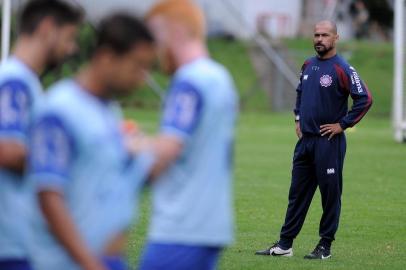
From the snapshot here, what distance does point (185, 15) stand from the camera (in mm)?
5625

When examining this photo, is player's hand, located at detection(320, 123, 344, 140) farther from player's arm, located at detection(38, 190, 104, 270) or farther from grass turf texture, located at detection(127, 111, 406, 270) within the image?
player's arm, located at detection(38, 190, 104, 270)

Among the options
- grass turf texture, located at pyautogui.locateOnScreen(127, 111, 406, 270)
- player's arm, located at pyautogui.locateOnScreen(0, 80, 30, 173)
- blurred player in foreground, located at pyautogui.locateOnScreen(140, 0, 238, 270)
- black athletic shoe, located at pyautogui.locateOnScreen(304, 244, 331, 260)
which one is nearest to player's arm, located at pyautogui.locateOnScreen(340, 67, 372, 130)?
black athletic shoe, located at pyautogui.locateOnScreen(304, 244, 331, 260)

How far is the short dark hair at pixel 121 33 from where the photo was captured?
16.4 feet

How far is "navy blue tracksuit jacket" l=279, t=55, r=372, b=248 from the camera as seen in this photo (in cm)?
1155

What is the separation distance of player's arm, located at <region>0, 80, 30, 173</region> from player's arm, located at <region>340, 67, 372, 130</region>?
6.29 metres

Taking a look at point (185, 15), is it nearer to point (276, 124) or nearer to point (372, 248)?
point (372, 248)

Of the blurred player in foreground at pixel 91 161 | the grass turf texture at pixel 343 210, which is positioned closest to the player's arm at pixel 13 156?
the blurred player in foreground at pixel 91 161

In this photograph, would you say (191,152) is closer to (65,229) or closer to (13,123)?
(13,123)

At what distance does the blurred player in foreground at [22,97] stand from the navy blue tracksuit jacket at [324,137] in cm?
599

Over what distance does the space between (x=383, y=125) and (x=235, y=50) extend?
13663mm

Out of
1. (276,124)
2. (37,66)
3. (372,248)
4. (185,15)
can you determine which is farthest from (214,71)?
(276,124)

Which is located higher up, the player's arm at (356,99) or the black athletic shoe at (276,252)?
the player's arm at (356,99)

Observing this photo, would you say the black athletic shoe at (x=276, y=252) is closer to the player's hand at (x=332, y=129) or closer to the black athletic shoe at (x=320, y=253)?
the black athletic shoe at (x=320, y=253)

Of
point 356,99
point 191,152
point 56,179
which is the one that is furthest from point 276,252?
point 56,179
